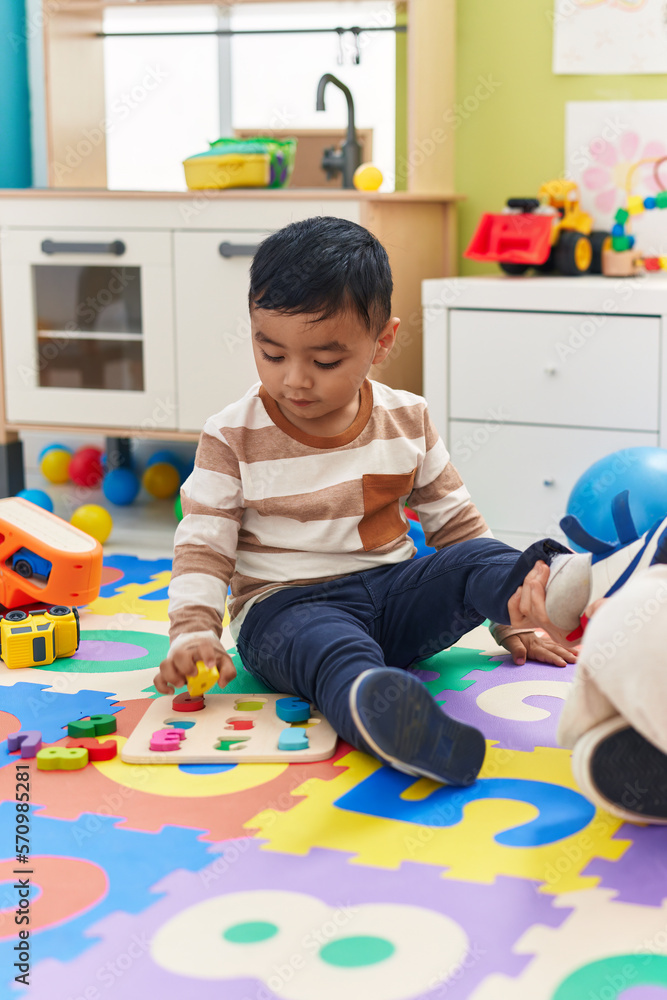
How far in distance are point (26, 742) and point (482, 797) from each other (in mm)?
428

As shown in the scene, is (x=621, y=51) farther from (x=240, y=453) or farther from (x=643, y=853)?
(x=643, y=853)

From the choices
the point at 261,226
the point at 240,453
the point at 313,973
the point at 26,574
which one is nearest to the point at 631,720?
the point at 313,973

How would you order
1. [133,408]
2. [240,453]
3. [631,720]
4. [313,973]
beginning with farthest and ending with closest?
1. [133,408]
2. [240,453]
3. [631,720]
4. [313,973]

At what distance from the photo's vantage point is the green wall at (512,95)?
2088mm

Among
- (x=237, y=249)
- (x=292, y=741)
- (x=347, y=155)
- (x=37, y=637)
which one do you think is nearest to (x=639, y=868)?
(x=292, y=741)

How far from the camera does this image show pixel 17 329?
1969 millimetres

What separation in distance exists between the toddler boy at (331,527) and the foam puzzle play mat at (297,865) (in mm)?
66

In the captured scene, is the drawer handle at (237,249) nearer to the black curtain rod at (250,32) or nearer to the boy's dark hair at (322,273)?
the black curtain rod at (250,32)

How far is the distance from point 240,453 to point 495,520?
2.62ft

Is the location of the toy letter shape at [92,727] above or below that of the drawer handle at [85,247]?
below

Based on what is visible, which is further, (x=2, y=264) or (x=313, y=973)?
(x=2, y=264)

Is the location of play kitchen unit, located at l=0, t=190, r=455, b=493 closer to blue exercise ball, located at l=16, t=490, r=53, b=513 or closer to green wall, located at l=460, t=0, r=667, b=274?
blue exercise ball, located at l=16, t=490, r=53, b=513

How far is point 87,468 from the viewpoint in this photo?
2348 mm

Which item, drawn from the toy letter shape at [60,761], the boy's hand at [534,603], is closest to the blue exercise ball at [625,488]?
the boy's hand at [534,603]
